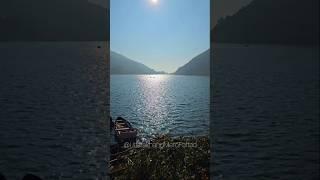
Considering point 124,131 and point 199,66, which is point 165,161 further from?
point 199,66

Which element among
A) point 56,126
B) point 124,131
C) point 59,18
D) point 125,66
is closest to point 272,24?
point 125,66

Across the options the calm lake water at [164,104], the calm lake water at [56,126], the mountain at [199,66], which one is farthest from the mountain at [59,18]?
the mountain at [199,66]

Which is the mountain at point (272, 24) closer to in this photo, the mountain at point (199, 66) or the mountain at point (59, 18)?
the mountain at point (199, 66)

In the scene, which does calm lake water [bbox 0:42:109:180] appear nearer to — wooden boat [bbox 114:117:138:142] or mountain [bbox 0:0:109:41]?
wooden boat [bbox 114:117:138:142]

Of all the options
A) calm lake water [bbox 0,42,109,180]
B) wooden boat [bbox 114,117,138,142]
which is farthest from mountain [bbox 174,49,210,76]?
calm lake water [bbox 0,42,109,180]

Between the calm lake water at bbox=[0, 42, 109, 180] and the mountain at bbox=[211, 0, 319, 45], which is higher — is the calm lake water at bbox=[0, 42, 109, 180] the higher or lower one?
the lower one

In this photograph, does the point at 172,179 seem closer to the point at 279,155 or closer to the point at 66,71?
the point at 279,155

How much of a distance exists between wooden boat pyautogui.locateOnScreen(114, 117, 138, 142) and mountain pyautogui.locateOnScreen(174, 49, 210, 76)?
2.51m

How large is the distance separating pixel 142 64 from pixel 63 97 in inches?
664

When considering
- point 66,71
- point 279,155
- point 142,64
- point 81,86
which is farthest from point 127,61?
point 66,71

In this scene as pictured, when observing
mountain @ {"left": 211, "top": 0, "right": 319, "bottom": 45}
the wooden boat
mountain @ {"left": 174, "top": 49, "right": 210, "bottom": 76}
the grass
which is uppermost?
mountain @ {"left": 211, "top": 0, "right": 319, "bottom": 45}

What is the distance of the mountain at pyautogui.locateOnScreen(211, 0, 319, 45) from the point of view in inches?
562

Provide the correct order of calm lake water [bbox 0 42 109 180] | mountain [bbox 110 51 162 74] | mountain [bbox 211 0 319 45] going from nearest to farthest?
mountain [bbox 110 51 162 74] → mountain [bbox 211 0 319 45] → calm lake water [bbox 0 42 109 180]

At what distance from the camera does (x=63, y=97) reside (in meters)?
29.9
